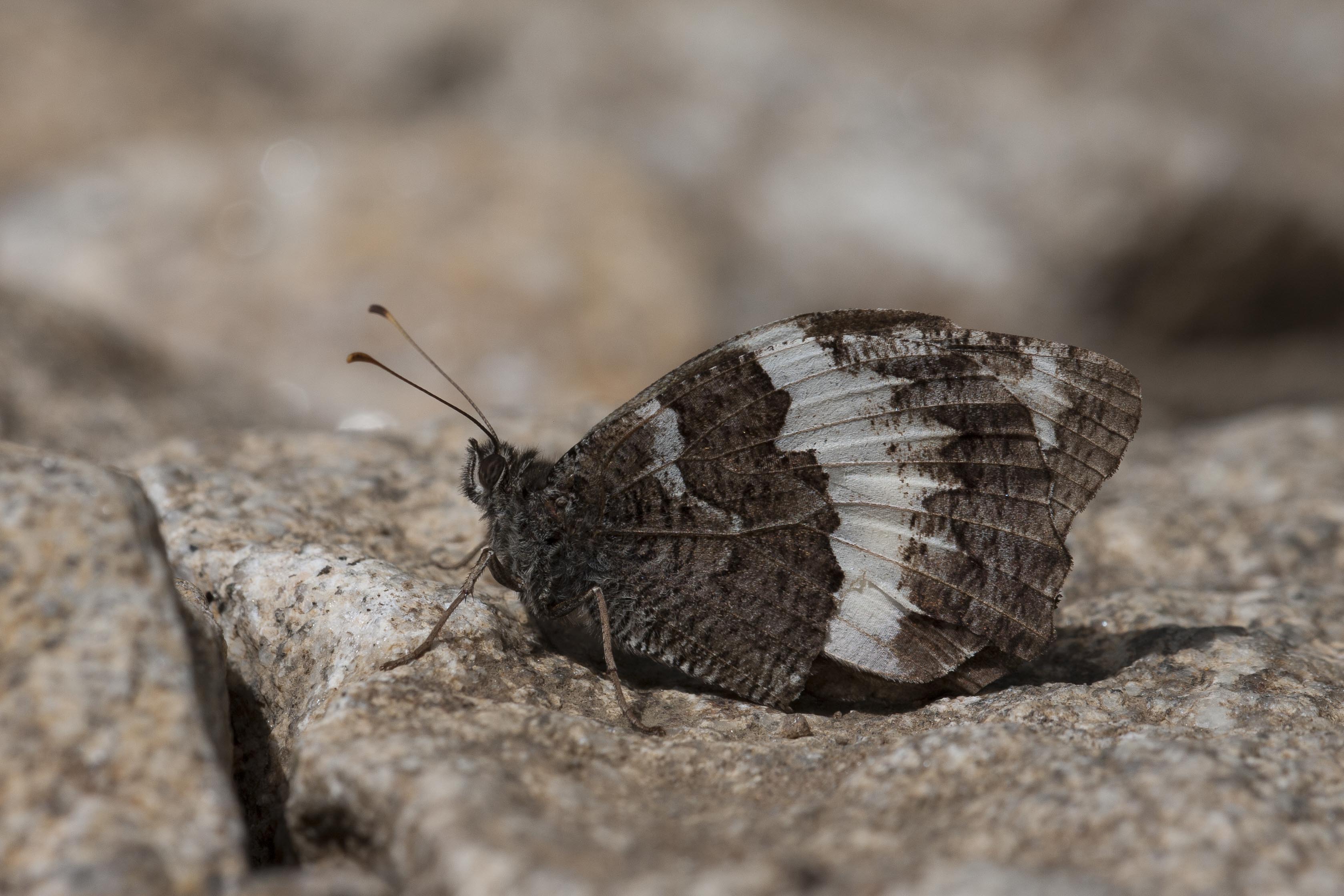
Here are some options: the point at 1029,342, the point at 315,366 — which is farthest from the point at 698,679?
the point at 315,366

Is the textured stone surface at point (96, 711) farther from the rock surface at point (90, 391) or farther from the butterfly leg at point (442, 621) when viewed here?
the rock surface at point (90, 391)

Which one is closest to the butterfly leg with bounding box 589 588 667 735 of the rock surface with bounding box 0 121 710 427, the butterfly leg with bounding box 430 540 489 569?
the butterfly leg with bounding box 430 540 489 569

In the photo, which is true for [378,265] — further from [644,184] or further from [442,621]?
[442,621]

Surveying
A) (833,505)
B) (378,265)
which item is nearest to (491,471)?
(833,505)

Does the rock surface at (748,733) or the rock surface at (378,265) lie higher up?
the rock surface at (378,265)

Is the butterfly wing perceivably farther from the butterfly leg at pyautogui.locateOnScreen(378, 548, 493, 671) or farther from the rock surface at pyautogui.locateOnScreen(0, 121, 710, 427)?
the rock surface at pyautogui.locateOnScreen(0, 121, 710, 427)

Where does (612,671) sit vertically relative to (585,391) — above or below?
below

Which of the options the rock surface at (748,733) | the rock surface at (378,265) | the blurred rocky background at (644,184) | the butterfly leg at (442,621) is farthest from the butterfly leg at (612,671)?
the rock surface at (378,265)
